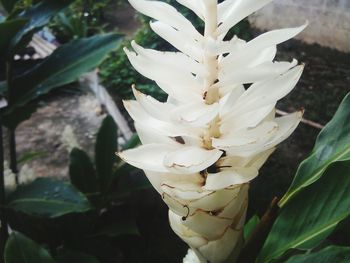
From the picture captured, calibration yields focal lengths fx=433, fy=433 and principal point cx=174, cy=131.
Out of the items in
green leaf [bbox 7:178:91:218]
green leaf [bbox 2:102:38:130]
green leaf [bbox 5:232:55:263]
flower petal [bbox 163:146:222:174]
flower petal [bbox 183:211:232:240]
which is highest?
flower petal [bbox 163:146:222:174]

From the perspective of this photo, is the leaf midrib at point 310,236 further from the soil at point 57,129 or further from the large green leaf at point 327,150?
the soil at point 57,129

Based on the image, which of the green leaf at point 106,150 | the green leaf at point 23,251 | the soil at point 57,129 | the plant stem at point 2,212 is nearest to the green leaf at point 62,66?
the plant stem at point 2,212

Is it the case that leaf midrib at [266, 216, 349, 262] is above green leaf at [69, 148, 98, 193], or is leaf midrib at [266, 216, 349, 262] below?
above

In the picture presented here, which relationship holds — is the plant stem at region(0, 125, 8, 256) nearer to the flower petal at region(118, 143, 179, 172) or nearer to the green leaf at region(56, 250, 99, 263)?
the green leaf at region(56, 250, 99, 263)

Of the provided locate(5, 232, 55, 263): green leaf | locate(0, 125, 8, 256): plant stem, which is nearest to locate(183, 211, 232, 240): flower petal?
locate(5, 232, 55, 263): green leaf

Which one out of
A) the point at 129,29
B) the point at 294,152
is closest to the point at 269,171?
the point at 294,152
